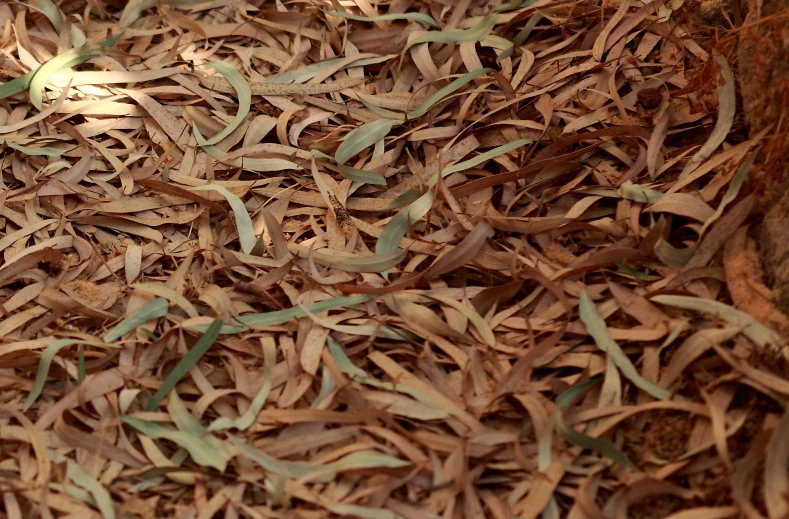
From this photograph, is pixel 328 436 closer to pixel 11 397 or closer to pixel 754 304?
pixel 11 397

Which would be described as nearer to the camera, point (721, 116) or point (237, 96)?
point (721, 116)

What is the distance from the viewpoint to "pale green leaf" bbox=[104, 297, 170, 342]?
111cm

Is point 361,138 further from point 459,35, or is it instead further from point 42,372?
point 42,372

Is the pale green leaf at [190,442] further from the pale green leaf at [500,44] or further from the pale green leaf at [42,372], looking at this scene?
the pale green leaf at [500,44]

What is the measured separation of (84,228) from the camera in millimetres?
1299

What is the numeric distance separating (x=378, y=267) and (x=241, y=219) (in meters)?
0.25

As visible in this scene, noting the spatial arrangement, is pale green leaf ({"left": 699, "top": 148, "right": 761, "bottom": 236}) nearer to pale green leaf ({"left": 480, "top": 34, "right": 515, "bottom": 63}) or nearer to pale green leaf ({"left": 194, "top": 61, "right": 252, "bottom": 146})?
pale green leaf ({"left": 480, "top": 34, "right": 515, "bottom": 63})

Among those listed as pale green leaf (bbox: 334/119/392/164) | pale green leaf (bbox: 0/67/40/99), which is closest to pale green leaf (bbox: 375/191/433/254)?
pale green leaf (bbox: 334/119/392/164)

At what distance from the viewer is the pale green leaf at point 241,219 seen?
1.23 meters

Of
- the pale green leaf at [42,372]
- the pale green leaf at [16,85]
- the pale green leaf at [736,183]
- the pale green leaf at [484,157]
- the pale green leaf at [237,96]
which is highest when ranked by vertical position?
the pale green leaf at [736,183]

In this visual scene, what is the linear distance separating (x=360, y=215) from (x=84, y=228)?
480 millimetres

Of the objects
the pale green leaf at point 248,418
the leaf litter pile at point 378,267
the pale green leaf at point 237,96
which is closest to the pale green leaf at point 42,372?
the leaf litter pile at point 378,267

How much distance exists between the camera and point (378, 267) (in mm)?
1168

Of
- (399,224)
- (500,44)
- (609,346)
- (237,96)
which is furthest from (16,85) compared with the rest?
(609,346)
